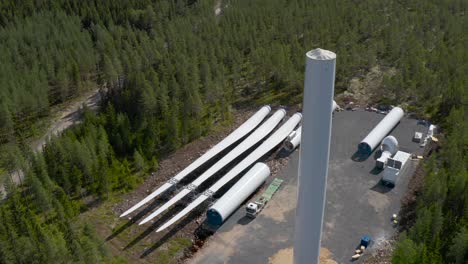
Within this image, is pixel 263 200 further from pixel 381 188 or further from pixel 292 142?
pixel 381 188

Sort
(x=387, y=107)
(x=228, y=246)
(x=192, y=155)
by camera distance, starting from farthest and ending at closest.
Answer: (x=387, y=107)
(x=192, y=155)
(x=228, y=246)

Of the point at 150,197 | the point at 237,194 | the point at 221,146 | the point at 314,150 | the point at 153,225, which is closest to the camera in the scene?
the point at 314,150

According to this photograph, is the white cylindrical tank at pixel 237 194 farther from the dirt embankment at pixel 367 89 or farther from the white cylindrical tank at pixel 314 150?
the dirt embankment at pixel 367 89

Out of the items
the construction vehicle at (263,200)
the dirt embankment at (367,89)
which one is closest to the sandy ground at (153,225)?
the construction vehicle at (263,200)

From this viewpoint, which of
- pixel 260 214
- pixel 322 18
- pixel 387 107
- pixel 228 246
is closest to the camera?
pixel 228 246

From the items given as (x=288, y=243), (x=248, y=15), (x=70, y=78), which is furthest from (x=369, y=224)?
(x=248, y=15)

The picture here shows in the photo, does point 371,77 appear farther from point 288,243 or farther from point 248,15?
point 288,243

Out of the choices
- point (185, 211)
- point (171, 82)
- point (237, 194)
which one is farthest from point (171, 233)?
point (171, 82)
